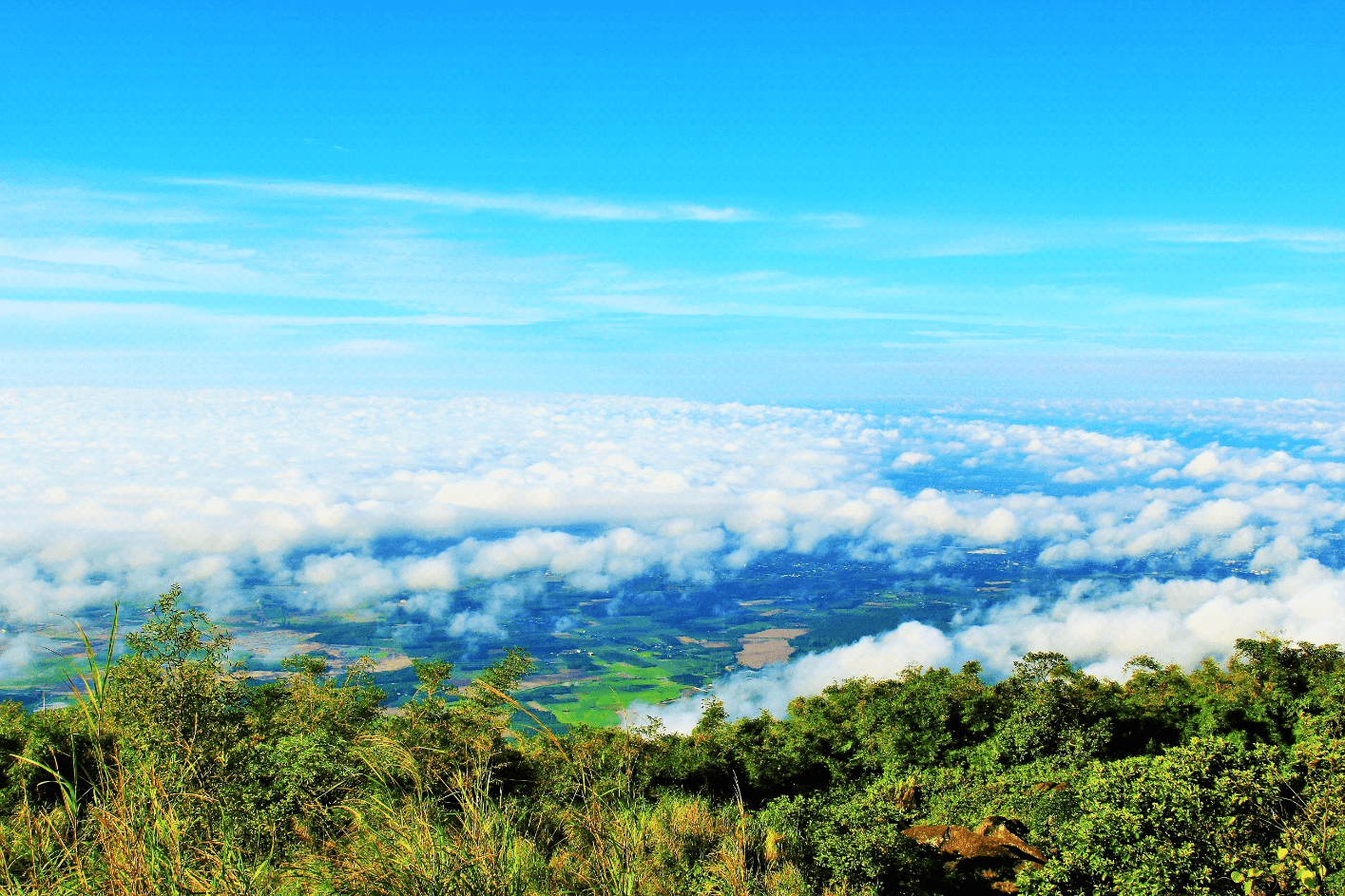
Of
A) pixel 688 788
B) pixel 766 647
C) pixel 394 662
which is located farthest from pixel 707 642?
pixel 688 788

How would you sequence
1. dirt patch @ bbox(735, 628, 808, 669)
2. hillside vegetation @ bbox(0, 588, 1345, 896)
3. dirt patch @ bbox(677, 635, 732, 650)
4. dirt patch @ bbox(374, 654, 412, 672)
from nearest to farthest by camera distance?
hillside vegetation @ bbox(0, 588, 1345, 896), dirt patch @ bbox(374, 654, 412, 672), dirt patch @ bbox(735, 628, 808, 669), dirt patch @ bbox(677, 635, 732, 650)

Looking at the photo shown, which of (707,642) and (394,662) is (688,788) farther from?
(707,642)

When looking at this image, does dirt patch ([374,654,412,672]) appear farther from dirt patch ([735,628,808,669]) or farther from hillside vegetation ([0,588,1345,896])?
hillside vegetation ([0,588,1345,896])

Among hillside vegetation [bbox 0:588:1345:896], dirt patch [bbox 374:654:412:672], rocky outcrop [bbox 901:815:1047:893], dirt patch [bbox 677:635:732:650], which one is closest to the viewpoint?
hillside vegetation [bbox 0:588:1345:896]

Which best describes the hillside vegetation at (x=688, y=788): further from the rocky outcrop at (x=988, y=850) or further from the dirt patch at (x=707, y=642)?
the dirt patch at (x=707, y=642)

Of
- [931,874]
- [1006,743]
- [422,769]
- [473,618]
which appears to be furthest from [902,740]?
[473,618]

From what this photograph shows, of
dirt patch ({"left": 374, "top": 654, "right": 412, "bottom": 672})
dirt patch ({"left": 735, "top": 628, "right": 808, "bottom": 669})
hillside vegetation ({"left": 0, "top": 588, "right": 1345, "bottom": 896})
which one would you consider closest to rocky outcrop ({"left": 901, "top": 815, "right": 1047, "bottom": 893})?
hillside vegetation ({"left": 0, "top": 588, "right": 1345, "bottom": 896})

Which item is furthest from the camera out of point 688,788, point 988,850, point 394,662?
point 394,662
